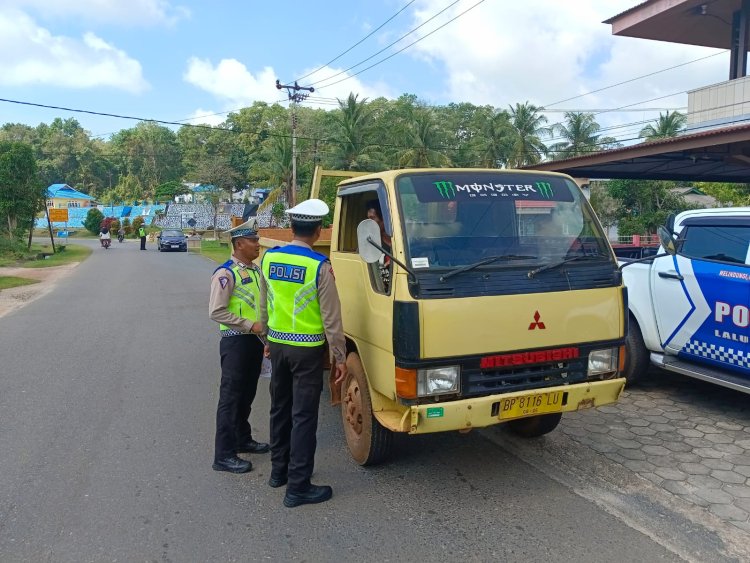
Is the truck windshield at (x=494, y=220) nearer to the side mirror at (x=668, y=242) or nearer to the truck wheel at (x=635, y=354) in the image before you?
the side mirror at (x=668, y=242)

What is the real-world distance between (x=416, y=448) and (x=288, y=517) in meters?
1.36

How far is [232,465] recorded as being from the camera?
430 centimetres

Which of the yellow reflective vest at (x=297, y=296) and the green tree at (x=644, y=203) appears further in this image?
the green tree at (x=644, y=203)

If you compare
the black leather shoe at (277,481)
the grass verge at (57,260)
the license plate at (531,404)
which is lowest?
the grass verge at (57,260)

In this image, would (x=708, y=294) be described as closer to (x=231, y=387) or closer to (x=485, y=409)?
(x=485, y=409)

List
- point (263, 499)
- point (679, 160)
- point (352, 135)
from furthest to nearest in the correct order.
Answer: point (352, 135) < point (679, 160) < point (263, 499)

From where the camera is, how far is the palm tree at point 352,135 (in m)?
37.8

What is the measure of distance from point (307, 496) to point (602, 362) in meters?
2.07

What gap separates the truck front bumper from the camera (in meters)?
3.46

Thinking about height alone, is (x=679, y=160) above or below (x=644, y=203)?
above

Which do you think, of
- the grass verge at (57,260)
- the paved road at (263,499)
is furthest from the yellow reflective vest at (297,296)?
the grass verge at (57,260)

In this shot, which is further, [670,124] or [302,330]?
[670,124]

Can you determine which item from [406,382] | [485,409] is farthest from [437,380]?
[485,409]

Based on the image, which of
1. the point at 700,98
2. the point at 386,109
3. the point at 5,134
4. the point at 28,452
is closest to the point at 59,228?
the point at 386,109
